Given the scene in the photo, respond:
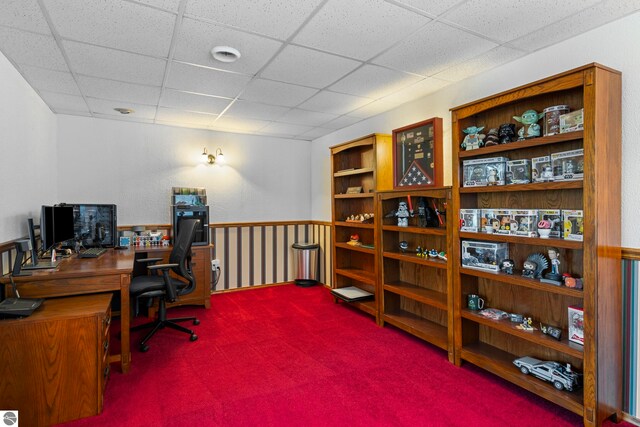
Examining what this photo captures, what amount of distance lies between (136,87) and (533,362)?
A: 13.7 feet

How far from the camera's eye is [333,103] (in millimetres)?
3992

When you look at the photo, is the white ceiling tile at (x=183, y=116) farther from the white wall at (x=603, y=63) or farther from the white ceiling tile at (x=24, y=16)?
the white wall at (x=603, y=63)

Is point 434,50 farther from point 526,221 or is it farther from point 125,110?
point 125,110

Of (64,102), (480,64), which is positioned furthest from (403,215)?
(64,102)

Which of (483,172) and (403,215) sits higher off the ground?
(483,172)

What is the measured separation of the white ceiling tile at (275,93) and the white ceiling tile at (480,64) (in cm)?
129

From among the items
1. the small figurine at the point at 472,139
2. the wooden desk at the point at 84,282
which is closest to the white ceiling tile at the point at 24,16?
the wooden desk at the point at 84,282

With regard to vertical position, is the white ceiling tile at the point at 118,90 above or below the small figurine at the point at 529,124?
above

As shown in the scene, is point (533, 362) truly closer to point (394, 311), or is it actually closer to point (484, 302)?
point (484, 302)

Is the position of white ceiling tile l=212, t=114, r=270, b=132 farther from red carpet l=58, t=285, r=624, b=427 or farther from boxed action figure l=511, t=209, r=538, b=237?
boxed action figure l=511, t=209, r=538, b=237

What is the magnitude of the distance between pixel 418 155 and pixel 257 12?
2.02 meters

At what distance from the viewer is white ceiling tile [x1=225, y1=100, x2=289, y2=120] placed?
4.04m

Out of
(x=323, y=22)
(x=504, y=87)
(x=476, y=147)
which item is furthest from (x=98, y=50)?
(x=504, y=87)

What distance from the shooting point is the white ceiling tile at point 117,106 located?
3918 millimetres
